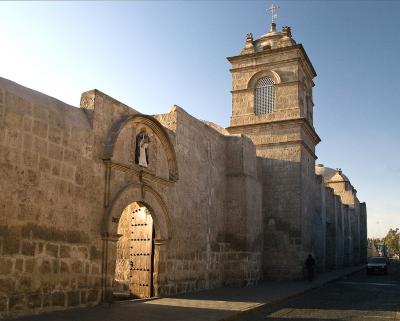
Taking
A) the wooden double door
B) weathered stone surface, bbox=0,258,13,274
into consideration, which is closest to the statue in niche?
the wooden double door

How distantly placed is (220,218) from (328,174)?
3345 cm

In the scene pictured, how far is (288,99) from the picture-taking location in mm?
19750

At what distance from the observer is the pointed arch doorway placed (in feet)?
37.9

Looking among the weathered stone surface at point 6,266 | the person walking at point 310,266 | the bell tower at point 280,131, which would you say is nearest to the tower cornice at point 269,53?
the bell tower at point 280,131

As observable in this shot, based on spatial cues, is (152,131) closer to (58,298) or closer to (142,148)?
(142,148)

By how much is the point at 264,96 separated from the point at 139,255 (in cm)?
1109

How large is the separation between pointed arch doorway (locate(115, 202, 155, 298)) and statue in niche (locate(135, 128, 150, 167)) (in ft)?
3.57

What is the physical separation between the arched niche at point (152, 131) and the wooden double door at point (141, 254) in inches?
54.8

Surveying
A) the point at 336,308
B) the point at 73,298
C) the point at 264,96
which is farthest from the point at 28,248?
the point at 264,96

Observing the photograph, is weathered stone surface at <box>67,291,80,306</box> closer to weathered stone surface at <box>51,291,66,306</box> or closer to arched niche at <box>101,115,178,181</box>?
weathered stone surface at <box>51,291,66,306</box>

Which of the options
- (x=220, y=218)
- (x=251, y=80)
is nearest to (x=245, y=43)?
(x=251, y=80)

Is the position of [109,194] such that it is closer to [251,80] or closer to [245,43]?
[251,80]

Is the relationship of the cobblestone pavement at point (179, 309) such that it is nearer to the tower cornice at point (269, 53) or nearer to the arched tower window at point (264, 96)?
the arched tower window at point (264, 96)

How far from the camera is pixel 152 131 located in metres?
11.7
